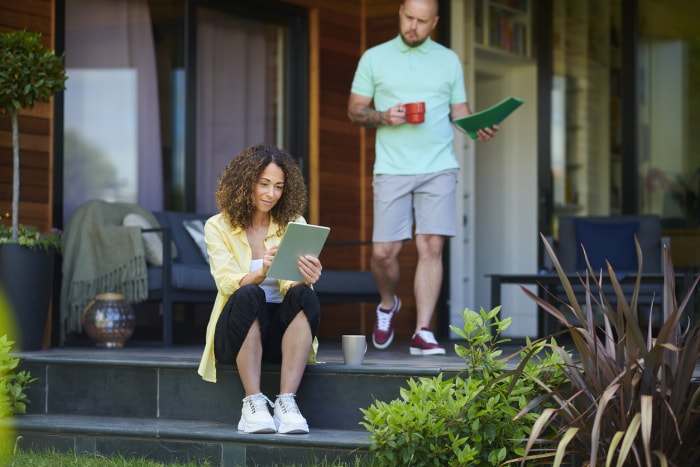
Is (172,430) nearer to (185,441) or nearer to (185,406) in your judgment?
(185,441)

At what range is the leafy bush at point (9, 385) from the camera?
4.07 m

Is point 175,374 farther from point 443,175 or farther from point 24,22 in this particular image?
point 24,22

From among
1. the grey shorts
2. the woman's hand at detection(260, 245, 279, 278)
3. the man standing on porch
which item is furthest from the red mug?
the woman's hand at detection(260, 245, 279, 278)

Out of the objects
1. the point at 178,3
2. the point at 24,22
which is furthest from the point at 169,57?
the point at 24,22

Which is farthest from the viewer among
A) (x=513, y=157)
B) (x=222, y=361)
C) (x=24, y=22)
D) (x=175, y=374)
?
(x=513, y=157)

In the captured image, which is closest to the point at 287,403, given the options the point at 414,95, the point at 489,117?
the point at 489,117

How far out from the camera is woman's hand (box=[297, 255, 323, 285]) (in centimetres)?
353

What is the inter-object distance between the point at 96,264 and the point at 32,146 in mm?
661

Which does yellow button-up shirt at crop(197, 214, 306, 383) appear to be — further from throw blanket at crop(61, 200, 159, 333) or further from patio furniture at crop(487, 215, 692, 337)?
patio furniture at crop(487, 215, 692, 337)

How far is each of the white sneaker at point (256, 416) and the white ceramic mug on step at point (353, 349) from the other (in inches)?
13.8

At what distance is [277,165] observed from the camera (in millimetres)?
3785

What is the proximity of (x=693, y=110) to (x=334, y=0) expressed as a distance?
2.44 m

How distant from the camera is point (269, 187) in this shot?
12.3ft

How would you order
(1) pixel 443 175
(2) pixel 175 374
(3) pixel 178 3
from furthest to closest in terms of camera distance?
(3) pixel 178 3 < (1) pixel 443 175 < (2) pixel 175 374
